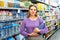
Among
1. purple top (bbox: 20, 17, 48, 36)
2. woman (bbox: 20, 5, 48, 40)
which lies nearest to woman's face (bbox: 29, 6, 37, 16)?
woman (bbox: 20, 5, 48, 40)

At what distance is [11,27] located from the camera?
450 cm

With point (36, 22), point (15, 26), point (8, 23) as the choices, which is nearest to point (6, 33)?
point (8, 23)

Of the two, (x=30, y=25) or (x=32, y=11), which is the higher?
(x=32, y=11)

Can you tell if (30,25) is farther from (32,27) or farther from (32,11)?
(32,11)

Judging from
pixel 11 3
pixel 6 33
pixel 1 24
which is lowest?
pixel 6 33

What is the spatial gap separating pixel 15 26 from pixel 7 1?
0.83 m

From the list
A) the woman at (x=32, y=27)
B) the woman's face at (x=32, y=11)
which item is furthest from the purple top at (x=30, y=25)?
the woman's face at (x=32, y=11)

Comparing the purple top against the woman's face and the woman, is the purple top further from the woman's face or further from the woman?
the woman's face

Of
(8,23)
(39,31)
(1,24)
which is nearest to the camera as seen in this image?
(39,31)

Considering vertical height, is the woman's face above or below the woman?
above

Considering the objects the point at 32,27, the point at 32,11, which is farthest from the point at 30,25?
the point at 32,11

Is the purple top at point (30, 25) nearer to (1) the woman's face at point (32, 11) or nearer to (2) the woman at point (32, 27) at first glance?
(2) the woman at point (32, 27)

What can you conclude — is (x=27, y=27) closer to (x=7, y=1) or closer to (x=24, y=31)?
(x=24, y=31)

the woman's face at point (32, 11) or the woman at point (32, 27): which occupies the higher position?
the woman's face at point (32, 11)
